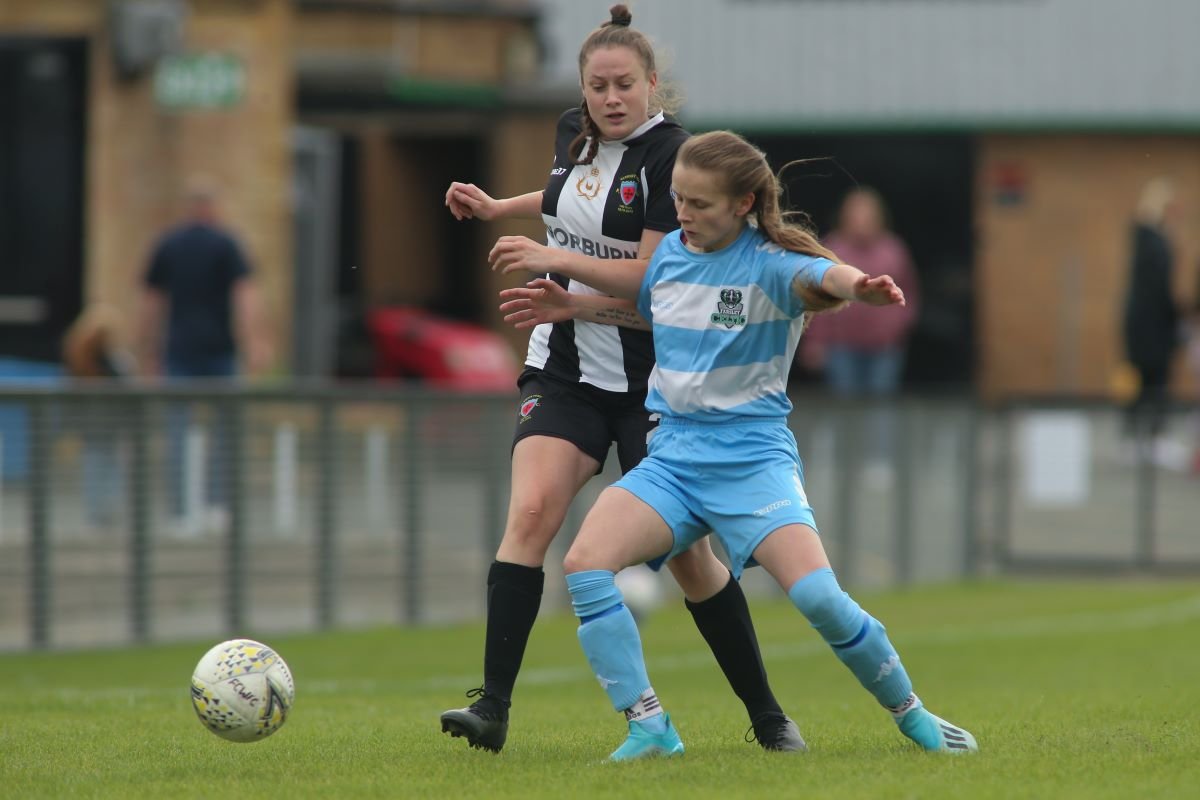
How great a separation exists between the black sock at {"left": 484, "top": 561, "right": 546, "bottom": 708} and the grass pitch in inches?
10.6

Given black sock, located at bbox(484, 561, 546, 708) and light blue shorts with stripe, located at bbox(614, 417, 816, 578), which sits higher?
light blue shorts with stripe, located at bbox(614, 417, 816, 578)

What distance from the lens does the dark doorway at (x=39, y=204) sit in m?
17.5

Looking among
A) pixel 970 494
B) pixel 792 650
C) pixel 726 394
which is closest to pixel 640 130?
pixel 726 394

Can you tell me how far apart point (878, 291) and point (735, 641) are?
1504 millimetres

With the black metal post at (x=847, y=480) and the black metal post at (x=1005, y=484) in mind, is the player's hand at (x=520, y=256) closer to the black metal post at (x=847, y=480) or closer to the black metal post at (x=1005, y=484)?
the black metal post at (x=847, y=480)

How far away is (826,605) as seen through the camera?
5.87m

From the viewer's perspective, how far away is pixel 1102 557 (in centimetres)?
1662

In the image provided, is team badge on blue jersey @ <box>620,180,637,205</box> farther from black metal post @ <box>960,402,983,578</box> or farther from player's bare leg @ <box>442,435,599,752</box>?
black metal post @ <box>960,402,983,578</box>

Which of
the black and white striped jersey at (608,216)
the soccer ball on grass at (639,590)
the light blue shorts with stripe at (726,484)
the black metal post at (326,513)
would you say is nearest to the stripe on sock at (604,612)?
the light blue shorts with stripe at (726,484)

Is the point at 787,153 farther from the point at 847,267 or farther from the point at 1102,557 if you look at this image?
the point at 847,267

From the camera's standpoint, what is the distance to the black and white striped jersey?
21.0 ft

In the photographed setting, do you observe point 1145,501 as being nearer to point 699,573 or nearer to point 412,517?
point 412,517

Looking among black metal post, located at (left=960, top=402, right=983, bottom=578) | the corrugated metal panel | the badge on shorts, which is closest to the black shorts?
the badge on shorts

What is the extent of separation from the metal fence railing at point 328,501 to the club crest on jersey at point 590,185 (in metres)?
6.07
